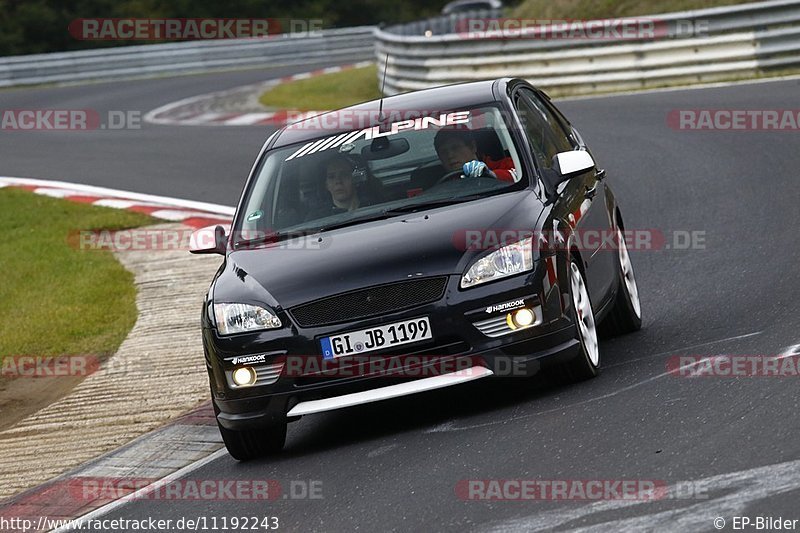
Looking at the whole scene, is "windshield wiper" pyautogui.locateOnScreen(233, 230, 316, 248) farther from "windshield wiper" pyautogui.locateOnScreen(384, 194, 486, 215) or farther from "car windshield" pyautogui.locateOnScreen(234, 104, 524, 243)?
"windshield wiper" pyautogui.locateOnScreen(384, 194, 486, 215)

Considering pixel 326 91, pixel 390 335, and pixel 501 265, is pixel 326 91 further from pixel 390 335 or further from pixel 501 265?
pixel 390 335

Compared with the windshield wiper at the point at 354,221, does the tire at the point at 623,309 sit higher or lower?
lower

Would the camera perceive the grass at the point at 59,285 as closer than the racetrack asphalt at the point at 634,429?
No

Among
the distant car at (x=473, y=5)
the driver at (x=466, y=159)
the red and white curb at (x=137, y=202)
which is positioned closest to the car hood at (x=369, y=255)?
the driver at (x=466, y=159)

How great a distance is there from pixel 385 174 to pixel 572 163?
3.30 feet

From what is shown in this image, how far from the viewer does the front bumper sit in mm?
6750

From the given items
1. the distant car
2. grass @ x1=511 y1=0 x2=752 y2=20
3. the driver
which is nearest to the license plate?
the driver

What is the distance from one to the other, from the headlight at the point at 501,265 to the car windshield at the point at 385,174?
75 cm

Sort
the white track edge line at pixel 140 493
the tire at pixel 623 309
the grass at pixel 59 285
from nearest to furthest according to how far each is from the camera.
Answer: the white track edge line at pixel 140 493 < the tire at pixel 623 309 < the grass at pixel 59 285

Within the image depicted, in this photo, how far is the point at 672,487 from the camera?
5.36 m

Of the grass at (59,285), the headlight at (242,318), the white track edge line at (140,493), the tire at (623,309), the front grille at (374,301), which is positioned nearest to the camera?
the white track edge line at (140,493)

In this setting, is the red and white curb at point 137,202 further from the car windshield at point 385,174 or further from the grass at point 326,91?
the grass at point 326,91

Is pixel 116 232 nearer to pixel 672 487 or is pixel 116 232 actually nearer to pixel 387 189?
pixel 387 189

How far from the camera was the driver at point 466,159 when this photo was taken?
773cm
